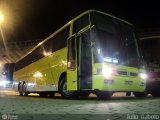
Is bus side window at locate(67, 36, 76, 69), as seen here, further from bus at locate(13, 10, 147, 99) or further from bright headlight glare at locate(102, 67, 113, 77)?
bright headlight glare at locate(102, 67, 113, 77)

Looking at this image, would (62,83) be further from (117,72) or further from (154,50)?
(154,50)

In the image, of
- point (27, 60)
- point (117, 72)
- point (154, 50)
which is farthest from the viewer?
point (27, 60)

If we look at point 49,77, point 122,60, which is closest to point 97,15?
point 122,60

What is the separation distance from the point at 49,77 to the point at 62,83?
1983mm

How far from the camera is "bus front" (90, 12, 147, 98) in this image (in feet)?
35.3

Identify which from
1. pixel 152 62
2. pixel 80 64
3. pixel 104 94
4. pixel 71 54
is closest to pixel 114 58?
pixel 80 64

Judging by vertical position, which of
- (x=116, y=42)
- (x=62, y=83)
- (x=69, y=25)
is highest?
(x=69, y=25)

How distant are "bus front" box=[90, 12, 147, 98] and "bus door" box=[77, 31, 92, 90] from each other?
22.5 inches

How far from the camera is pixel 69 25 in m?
13.5

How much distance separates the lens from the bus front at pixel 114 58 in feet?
35.3

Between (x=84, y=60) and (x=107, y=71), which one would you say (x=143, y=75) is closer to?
(x=107, y=71)

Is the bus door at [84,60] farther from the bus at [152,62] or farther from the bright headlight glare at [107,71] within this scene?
the bus at [152,62]

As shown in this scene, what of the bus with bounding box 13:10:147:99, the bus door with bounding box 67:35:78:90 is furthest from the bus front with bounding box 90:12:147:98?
the bus door with bounding box 67:35:78:90

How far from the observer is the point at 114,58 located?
11234mm
